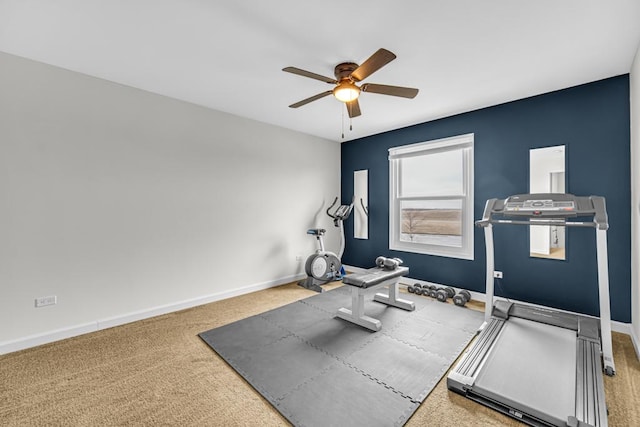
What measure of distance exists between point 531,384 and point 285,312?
247cm

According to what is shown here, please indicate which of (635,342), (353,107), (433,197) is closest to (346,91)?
(353,107)

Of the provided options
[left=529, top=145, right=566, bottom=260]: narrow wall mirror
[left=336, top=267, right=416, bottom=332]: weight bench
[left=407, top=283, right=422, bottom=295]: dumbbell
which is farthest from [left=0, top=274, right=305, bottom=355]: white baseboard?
[left=529, top=145, right=566, bottom=260]: narrow wall mirror

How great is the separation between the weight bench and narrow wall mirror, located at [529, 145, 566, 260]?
5.63ft

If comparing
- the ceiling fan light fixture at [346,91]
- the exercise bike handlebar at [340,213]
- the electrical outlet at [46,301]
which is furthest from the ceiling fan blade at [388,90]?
the electrical outlet at [46,301]

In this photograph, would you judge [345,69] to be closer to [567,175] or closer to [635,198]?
[567,175]

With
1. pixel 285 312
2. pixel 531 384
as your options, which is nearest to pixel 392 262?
pixel 285 312

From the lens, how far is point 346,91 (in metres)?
2.55

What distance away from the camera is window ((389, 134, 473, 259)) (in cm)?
408

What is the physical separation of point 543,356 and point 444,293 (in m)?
1.54

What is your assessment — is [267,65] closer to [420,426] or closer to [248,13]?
[248,13]

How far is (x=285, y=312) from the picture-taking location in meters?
3.47

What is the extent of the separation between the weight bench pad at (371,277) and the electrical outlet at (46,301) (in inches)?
115

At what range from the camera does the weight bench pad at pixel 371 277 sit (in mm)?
3018

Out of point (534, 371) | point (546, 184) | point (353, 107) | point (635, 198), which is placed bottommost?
point (534, 371)
